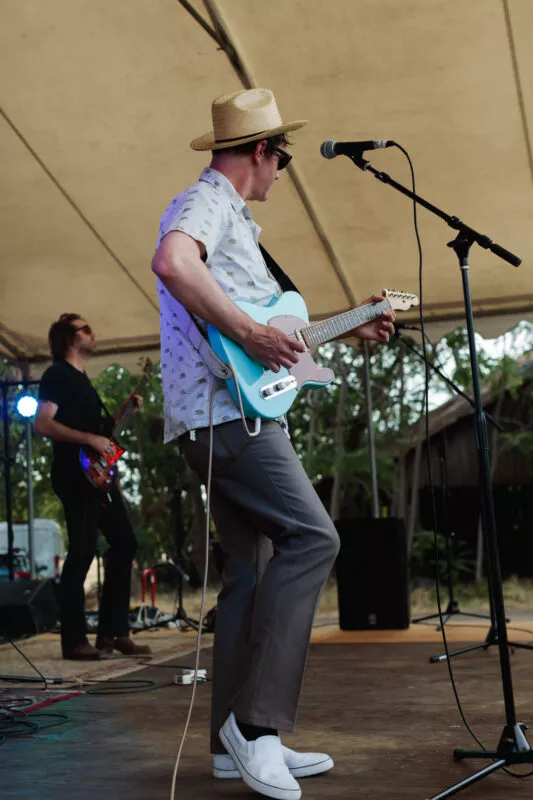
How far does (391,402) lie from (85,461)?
357 inches

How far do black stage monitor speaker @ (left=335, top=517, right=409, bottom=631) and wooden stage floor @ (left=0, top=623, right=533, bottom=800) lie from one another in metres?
1.69

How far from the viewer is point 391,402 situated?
13.3 metres

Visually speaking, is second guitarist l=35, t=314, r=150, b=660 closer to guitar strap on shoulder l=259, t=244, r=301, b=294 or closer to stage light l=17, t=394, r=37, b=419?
stage light l=17, t=394, r=37, b=419

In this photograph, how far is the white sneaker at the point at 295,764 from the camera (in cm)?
212

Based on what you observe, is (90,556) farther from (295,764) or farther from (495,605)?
(495,605)

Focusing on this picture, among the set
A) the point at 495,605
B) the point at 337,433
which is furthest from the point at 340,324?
the point at 337,433

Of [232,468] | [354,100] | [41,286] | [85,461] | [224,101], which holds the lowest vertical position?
[232,468]

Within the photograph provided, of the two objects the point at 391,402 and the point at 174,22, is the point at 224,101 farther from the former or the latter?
the point at 391,402

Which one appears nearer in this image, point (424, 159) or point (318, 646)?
point (424, 159)

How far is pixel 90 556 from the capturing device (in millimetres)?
4766

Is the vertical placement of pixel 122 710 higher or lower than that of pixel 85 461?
lower

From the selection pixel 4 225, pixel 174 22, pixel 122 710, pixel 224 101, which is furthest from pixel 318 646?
pixel 224 101

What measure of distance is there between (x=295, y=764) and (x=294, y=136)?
3.04m

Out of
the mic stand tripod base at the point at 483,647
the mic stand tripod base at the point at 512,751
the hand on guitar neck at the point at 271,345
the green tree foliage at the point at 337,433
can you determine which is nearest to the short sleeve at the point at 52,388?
the mic stand tripod base at the point at 483,647
